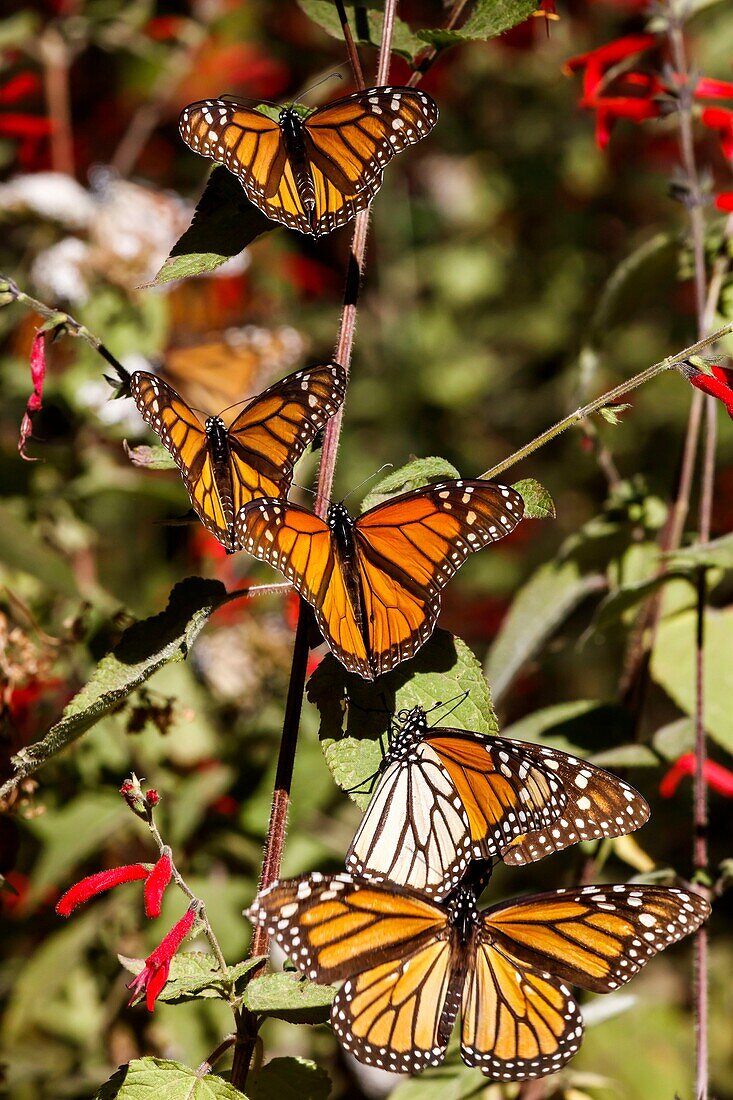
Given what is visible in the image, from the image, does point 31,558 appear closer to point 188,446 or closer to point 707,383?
point 188,446

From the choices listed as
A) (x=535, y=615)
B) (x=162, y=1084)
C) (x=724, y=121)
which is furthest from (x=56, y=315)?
(x=724, y=121)

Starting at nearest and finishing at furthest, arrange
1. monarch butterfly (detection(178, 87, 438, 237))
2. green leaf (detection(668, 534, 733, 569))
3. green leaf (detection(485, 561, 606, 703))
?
monarch butterfly (detection(178, 87, 438, 237))
green leaf (detection(668, 534, 733, 569))
green leaf (detection(485, 561, 606, 703))

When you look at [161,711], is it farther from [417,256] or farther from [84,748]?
[417,256]

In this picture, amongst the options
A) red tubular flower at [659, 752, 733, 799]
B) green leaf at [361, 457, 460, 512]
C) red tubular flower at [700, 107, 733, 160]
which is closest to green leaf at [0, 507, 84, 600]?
green leaf at [361, 457, 460, 512]

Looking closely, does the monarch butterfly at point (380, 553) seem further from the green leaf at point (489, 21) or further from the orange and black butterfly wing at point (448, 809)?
the green leaf at point (489, 21)

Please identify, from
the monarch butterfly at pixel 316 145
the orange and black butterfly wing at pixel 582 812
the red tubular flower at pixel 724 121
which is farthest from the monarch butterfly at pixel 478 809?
the red tubular flower at pixel 724 121

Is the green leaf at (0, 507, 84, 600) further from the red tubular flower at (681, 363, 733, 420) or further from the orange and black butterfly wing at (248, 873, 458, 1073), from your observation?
the red tubular flower at (681, 363, 733, 420)

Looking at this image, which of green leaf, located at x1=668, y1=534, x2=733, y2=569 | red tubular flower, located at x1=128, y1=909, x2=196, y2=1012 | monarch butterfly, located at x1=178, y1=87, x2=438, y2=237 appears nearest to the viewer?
red tubular flower, located at x1=128, y1=909, x2=196, y2=1012
